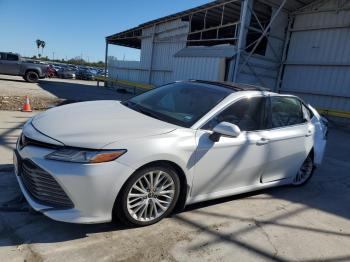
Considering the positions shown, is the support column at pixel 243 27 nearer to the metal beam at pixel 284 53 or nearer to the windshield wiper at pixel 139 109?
the metal beam at pixel 284 53

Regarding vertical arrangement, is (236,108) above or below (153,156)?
above

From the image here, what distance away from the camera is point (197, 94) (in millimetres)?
4184

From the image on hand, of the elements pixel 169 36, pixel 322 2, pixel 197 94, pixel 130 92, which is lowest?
pixel 130 92

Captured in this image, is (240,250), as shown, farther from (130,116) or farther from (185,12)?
(185,12)

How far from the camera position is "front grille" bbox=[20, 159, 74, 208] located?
113 inches

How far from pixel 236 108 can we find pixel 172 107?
78cm

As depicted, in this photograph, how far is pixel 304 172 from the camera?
5234mm

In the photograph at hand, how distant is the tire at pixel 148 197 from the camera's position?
3.10 metres

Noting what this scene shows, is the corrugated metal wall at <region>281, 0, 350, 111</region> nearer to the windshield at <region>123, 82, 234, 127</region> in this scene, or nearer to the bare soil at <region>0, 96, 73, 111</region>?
the bare soil at <region>0, 96, 73, 111</region>

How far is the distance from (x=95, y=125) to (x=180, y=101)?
128 centimetres

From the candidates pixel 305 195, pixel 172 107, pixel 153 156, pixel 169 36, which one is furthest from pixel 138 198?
pixel 169 36

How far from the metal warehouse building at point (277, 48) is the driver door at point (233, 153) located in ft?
34.6

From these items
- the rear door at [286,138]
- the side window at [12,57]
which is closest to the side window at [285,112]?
the rear door at [286,138]

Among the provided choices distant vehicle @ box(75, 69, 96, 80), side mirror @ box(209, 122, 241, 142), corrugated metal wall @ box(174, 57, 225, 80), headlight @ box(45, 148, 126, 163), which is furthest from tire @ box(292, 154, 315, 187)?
distant vehicle @ box(75, 69, 96, 80)
